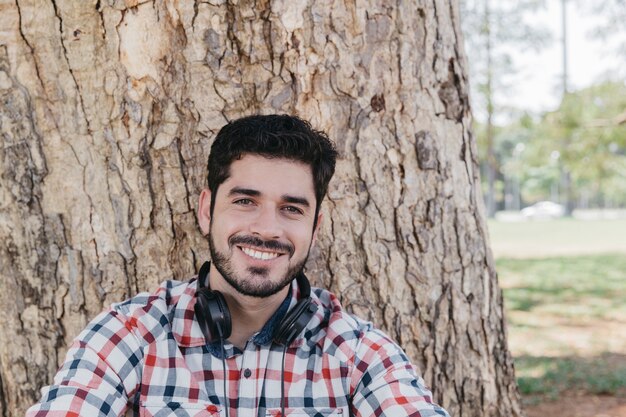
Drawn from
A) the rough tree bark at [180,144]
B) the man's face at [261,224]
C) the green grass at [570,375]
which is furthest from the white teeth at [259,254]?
the green grass at [570,375]

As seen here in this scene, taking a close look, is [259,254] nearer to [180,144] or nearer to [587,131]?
[180,144]

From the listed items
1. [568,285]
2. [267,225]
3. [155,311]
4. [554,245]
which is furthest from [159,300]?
[554,245]

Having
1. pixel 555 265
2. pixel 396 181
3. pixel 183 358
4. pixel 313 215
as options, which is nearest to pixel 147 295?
pixel 183 358

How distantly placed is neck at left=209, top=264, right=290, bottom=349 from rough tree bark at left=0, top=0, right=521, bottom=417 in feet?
1.52

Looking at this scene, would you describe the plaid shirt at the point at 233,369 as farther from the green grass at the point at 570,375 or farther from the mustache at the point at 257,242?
the green grass at the point at 570,375

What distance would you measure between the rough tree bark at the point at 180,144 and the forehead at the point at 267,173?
0.44m

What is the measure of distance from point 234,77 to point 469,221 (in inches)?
46.5

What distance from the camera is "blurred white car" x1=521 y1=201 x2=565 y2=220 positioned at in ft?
177

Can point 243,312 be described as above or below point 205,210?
below

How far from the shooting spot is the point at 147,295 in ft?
7.20

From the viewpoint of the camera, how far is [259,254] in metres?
2.13

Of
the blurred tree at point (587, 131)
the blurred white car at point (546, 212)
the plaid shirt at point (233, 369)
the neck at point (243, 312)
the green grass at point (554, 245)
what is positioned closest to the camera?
the plaid shirt at point (233, 369)

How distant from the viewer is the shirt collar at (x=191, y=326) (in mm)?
2096

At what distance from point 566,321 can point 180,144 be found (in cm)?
801
